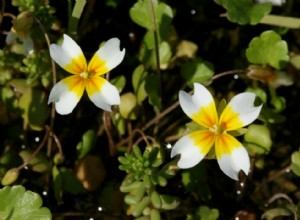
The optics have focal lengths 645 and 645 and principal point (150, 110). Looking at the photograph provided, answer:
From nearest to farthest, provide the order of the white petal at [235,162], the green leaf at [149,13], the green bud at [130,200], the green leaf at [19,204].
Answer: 1. the white petal at [235,162]
2. the green leaf at [19,204]
3. the green bud at [130,200]
4. the green leaf at [149,13]

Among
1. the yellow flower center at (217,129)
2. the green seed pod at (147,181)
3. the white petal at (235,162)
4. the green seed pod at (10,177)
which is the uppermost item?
the yellow flower center at (217,129)

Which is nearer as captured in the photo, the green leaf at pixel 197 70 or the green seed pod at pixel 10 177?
the green seed pod at pixel 10 177

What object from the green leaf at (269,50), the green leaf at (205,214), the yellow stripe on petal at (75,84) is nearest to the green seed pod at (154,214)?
the green leaf at (205,214)

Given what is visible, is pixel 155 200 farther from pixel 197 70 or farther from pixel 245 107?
pixel 197 70

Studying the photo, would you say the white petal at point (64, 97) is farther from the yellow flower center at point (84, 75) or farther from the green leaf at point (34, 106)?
the green leaf at point (34, 106)

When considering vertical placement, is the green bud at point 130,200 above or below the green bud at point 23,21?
below

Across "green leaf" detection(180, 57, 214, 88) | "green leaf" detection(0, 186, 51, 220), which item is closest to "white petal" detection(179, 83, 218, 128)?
"green leaf" detection(180, 57, 214, 88)

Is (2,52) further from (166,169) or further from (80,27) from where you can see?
(166,169)
